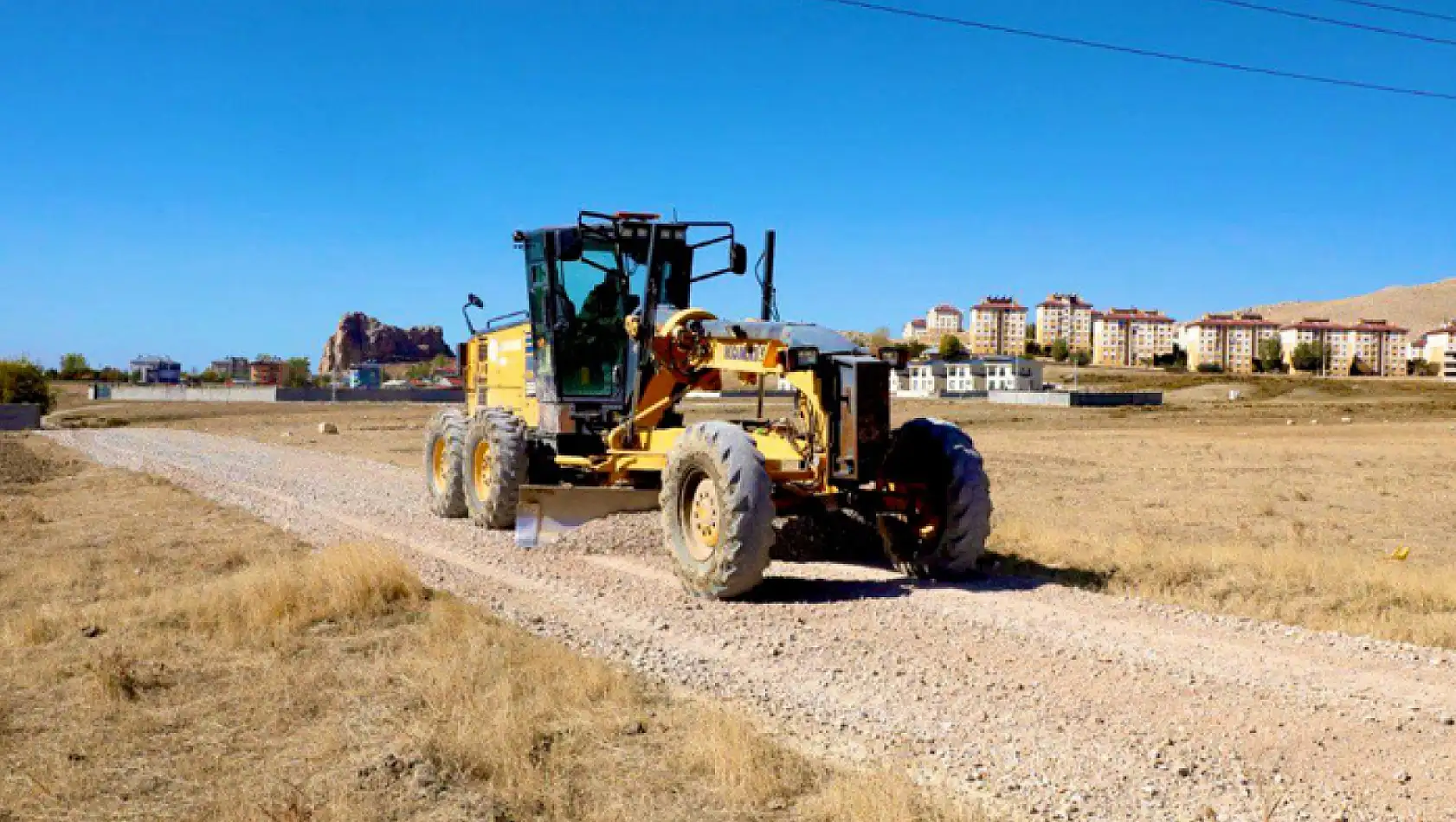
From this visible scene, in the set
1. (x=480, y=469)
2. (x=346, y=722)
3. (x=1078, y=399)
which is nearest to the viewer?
(x=346, y=722)

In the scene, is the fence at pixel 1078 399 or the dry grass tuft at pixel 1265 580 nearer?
the dry grass tuft at pixel 1265 580

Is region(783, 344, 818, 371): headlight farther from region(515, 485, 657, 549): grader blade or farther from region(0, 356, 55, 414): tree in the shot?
region(0, 356, 55, 414): tree

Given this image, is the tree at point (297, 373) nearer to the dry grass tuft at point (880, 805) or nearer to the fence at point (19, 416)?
the fence at point (19, 416)

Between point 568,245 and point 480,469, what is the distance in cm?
351

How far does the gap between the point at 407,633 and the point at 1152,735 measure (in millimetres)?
5259

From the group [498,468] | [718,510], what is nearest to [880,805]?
[718,510]

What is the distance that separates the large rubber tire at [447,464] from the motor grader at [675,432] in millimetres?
29

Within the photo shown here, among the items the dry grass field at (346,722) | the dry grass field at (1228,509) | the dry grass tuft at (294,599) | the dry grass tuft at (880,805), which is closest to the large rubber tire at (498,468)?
the dry grass field at (1228,509)

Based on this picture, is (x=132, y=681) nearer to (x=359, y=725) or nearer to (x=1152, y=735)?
(x=359, y=725)

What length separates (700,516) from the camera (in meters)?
10.8

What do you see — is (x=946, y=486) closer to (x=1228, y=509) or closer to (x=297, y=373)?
(x=1228, y=509)

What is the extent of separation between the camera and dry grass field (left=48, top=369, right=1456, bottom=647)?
10328 millimetres

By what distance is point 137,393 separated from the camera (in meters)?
95.6

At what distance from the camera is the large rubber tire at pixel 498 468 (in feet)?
48.1
